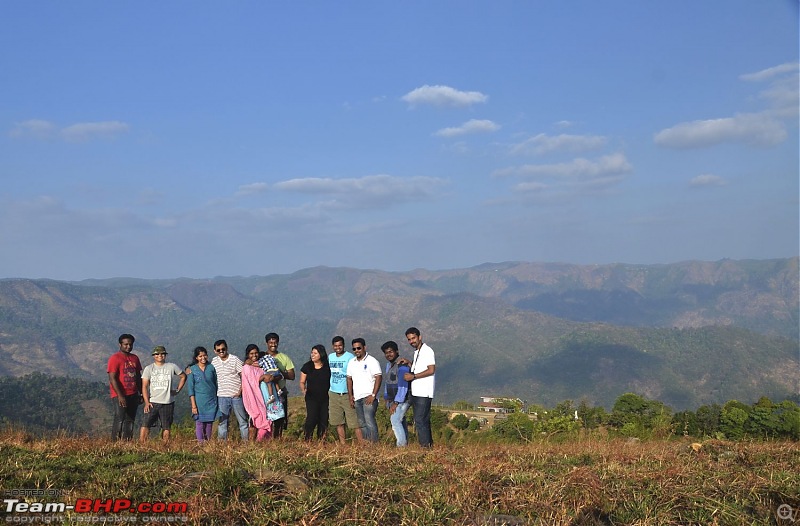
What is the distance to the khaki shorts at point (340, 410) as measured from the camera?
10.4m

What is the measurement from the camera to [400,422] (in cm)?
990

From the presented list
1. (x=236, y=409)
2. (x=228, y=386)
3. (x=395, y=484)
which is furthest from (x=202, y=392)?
(x=395, y=484)

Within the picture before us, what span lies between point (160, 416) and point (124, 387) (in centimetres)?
77

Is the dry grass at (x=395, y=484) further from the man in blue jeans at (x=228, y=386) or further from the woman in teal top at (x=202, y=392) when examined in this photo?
the woman in teal top at (x=202, y=392)

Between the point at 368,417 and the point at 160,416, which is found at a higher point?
the point at 160,416

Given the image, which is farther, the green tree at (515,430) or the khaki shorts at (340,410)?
the green tree at (515,430)

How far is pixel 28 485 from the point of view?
5535 millimetres

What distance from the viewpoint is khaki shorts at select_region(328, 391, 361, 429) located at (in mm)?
10359

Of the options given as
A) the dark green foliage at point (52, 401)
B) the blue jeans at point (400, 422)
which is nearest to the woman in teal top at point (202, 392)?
the blue jeans at point (400, 422)

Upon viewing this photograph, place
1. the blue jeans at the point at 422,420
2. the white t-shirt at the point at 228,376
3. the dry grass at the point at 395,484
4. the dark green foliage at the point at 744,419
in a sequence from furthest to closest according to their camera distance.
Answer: the dark green foliage at the point at 744,419 → the white t-shirt at the point at 228,376 → the blue jeans at the point at 422,420 → the dry grass at the point at 395,484

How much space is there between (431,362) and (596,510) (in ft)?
14.5

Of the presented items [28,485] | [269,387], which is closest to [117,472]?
[28,485]

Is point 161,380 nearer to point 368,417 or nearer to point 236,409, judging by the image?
point 236,409

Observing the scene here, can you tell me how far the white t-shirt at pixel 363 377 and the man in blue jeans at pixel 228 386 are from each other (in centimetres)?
183
